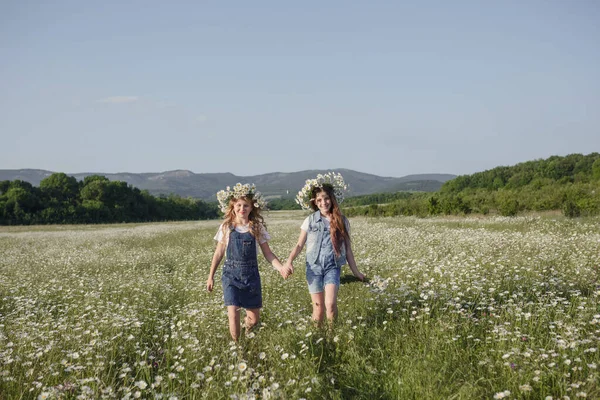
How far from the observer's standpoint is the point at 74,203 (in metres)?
65.4

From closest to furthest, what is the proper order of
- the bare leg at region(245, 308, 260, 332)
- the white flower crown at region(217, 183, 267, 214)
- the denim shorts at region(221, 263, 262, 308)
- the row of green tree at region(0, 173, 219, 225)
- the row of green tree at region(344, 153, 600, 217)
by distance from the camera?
1. the denim shorts at region(221, 263, 262, 308)
2. the bare leg at region(245, 308, 260, 332)
3. the white flower crown at region(217, 183, 267, 214)
4. the row of green tree at region(344, 153, 600, 217)
5. the row of green tree at region(0, 173, 219, 225)

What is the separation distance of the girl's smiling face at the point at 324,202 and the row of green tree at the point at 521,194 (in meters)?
25.0

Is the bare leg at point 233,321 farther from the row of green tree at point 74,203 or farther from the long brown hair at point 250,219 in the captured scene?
the row of green tree at point 74,203

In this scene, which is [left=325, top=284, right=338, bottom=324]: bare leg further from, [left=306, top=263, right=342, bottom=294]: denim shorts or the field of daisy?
the field of daisy

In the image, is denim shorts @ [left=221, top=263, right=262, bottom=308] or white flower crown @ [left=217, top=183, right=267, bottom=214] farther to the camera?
white flower crown @ [left=217, top=183, right=267, bottom=214]

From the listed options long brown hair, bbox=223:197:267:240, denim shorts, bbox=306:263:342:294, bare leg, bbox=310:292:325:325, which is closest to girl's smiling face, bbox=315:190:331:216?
denim shorts, bbox=306:263:342:294

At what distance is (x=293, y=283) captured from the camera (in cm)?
818

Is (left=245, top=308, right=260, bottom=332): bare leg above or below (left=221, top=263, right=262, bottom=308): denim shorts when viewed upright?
below

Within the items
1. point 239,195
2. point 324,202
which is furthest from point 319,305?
point 239,195

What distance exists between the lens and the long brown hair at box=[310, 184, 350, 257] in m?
5.23

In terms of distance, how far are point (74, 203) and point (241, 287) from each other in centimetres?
6988

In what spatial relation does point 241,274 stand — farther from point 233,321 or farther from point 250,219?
point 250,219

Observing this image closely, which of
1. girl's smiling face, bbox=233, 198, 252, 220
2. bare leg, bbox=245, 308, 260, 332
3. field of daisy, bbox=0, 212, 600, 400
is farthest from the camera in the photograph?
girl's smiling face, bbox=233, 198, 252, 220

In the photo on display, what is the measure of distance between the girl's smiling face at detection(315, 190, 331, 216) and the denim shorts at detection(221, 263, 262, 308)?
120 centimetres
